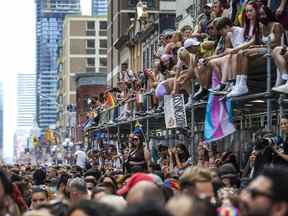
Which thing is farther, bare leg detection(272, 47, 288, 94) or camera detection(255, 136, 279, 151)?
bare leg detection(272, 47, 288, 94)

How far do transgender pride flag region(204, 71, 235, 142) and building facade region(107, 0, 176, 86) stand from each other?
37812 mm

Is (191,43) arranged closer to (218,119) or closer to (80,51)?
(218,119)

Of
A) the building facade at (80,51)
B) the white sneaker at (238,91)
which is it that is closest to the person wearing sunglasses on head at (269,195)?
the white sneaker at (238,91)

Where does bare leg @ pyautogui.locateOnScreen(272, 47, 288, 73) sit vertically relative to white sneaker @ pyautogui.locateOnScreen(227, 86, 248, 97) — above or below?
above

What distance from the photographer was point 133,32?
65312 mm

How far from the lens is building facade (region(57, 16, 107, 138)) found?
5044 inches

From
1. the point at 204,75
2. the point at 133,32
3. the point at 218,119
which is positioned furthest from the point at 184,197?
the point at 133,32

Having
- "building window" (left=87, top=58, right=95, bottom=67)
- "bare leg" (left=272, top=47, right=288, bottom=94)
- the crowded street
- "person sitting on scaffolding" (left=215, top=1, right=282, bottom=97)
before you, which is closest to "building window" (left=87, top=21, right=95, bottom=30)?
"building window" (left=87, top=58, right=95, bottom=67)

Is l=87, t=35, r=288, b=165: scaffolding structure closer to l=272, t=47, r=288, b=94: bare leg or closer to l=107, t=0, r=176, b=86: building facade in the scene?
l=272, t=47, r=288, b=94: bare leg

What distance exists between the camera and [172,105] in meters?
17.4

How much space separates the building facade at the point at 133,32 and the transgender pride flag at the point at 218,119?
124ft

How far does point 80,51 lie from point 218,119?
11618cm

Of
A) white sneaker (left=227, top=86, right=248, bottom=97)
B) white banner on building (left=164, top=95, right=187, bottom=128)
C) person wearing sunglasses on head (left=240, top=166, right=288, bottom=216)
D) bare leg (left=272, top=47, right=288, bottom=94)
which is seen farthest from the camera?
white banner on building (left=164, top=95, right=187, bottom=128)

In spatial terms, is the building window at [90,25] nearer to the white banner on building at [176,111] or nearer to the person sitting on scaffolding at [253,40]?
the white banner on building at [176,111]
